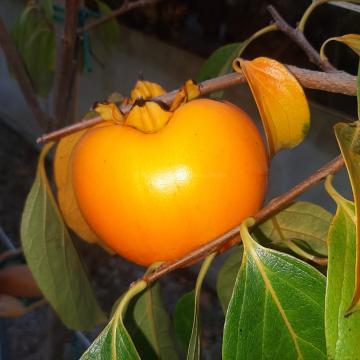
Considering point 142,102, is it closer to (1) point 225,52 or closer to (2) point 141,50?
(1) point 225,52

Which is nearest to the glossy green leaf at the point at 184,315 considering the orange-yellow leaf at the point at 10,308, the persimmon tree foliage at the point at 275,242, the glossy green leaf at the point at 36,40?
the persimmon tree foliage at the point at 275,242

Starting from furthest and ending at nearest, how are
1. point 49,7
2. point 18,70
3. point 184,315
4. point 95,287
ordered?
1. point 95,287
2. point 49,7
3. point 18,70
4. point 184,315

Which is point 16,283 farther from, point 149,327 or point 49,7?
point 149,327

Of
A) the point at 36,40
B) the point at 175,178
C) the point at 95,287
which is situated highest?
the point at 175,178

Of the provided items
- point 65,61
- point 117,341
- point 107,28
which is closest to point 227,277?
point 117,341

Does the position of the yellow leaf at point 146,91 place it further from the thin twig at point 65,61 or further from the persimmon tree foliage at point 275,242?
the thin twig at point 65,61
